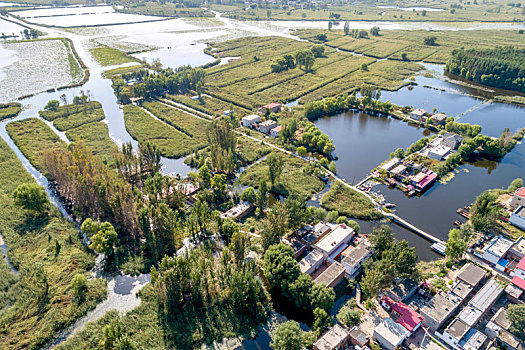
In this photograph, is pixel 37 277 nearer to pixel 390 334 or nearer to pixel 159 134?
pixel 390 334

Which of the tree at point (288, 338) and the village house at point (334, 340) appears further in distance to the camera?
the village house at point (334, 340)

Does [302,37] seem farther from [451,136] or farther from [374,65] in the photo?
[451,136]

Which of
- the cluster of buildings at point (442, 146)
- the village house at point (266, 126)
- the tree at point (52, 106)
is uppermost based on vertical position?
the tree at point (52, 106)

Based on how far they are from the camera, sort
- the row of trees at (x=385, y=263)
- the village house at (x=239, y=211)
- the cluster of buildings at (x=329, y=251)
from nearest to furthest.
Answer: the row of trees at (x=385, y=263) → the cluster of buildings at (x=329, y=251) → the village house at (x=239, y=211)

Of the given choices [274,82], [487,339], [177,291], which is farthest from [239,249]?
[274,82]

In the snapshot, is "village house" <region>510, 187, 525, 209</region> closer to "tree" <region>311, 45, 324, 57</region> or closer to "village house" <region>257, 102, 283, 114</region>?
"village house" <region>257, 102, 283, 114</region>

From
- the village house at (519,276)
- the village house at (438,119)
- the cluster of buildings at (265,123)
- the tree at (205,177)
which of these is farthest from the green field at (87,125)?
the village house at (438,119)

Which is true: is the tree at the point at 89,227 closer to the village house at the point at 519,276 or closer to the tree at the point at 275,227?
the tree at the point at 275,227
